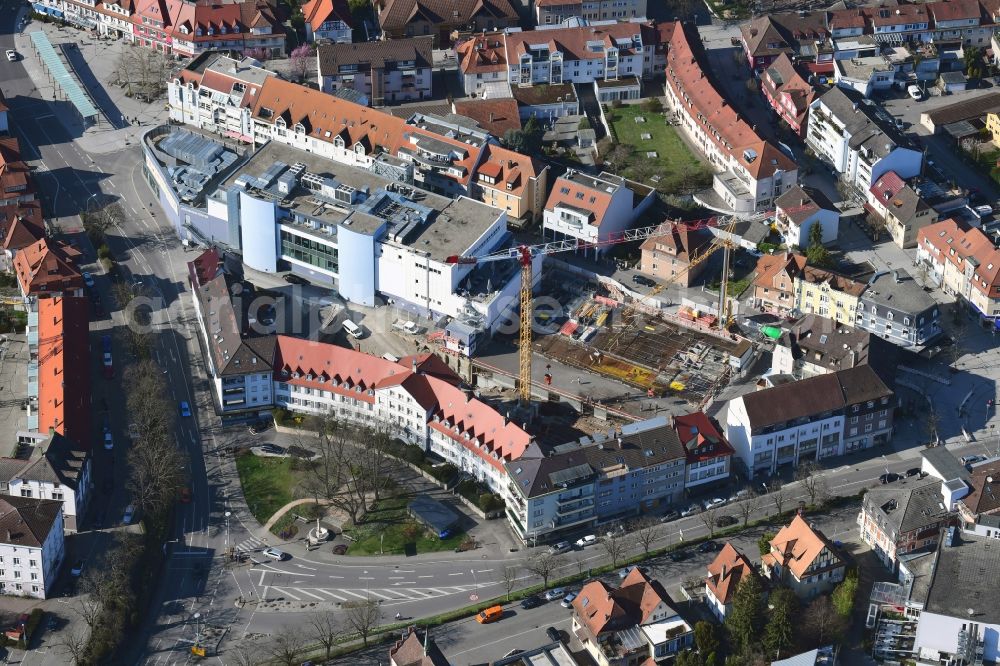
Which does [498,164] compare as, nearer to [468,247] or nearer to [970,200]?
[468,247]

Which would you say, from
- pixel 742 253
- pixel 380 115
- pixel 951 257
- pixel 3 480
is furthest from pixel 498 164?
pixel 3 480

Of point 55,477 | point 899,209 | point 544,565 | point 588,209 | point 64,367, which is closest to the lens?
point 544,565

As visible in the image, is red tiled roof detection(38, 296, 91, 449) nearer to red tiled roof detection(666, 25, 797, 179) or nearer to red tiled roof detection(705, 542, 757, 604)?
red tiled roof detection(705, 542, 757, 604)

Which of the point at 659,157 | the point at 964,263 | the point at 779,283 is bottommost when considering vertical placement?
the point at 779,283

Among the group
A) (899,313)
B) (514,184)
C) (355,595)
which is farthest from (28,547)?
(899,313)

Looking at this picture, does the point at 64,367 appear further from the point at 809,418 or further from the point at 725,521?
the point at 809,418

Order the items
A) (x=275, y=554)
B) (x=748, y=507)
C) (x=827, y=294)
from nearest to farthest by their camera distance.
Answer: (x=275, y=554) < (x=748, y=507) < (x=827, y=294)

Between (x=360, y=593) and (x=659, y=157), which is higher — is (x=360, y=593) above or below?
below

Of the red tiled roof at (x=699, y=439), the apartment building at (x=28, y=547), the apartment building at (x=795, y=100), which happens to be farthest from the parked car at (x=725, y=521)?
the apartment building at (x=795, y=100)
